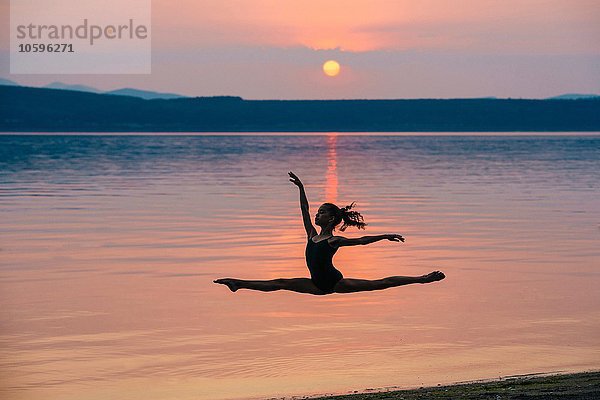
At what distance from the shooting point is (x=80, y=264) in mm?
33500

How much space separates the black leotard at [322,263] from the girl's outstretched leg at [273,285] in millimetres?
151

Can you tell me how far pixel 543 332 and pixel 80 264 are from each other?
47.5 feet

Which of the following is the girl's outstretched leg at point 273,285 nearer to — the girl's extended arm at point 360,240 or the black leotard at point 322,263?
the black leotard at point 322,263

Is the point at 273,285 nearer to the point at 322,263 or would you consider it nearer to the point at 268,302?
the point at 322,263

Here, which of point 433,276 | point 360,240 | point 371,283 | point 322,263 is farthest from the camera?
point 371,283

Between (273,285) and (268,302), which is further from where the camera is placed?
(268,302)

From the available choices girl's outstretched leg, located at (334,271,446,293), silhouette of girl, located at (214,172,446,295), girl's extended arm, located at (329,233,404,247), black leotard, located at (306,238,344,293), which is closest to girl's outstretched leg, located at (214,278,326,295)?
silhouette of girl, located at (214,172,446,295)

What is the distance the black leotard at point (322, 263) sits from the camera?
54.0ft

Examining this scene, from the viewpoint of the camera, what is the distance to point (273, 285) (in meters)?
16.5

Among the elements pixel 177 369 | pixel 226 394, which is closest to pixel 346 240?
pixel 226 394

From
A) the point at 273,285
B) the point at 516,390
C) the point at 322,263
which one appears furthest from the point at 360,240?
the point at 516,390

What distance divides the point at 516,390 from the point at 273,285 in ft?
12.1

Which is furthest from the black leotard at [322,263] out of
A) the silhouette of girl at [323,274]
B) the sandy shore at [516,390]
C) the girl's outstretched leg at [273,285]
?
the sandy shore at [516,390]

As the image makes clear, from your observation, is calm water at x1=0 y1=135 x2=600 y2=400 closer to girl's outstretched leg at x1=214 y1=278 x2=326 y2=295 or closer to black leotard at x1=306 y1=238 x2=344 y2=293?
girl's outstretched leg at x1=214 y1=278 x2=326 y2=295
